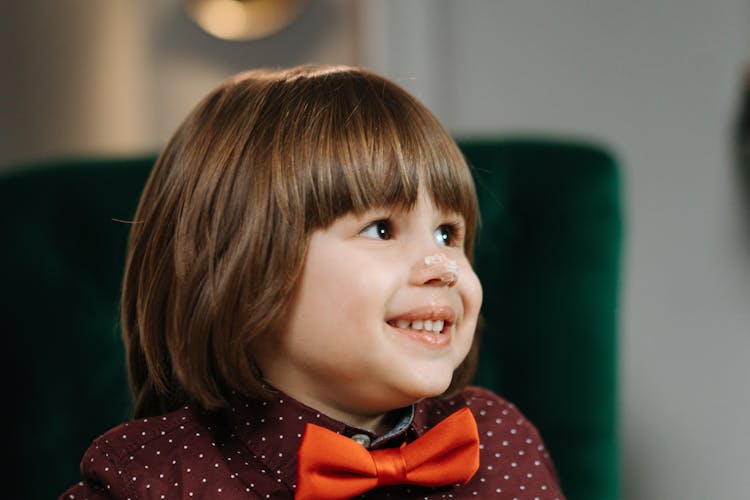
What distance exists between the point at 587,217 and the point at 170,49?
88 centimetres

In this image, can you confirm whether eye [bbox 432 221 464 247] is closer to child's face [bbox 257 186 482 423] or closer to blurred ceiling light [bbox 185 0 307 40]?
child's face [bbox 257 186 482 423]

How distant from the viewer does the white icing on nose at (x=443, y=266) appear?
742 mm

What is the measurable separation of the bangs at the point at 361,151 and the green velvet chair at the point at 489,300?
0.36m

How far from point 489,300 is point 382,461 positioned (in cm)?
46

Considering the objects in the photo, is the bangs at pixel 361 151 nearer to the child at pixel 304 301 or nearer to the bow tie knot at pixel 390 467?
the child at pixel 304 301

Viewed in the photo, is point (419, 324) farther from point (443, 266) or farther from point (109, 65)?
point (109, 65)

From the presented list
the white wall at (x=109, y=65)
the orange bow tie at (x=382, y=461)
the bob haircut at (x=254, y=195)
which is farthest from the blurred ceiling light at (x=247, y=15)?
the orange bow tie at (x=382, y=461)

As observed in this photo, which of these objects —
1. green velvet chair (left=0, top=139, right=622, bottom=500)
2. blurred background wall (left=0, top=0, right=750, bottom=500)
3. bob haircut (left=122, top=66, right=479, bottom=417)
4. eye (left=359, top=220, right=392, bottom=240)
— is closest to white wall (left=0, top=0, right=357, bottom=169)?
blurred background wall (left=0, top=0, right=750, bottom=500)

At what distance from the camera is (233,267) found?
75cm

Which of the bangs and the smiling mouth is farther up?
the bangs

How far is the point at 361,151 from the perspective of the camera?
75 cm

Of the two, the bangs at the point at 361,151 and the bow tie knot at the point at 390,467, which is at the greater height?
the bangs at the point at 361,151

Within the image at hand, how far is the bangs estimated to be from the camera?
744 millimetres

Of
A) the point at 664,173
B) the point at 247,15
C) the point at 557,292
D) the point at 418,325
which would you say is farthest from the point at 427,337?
the point at 247,15
